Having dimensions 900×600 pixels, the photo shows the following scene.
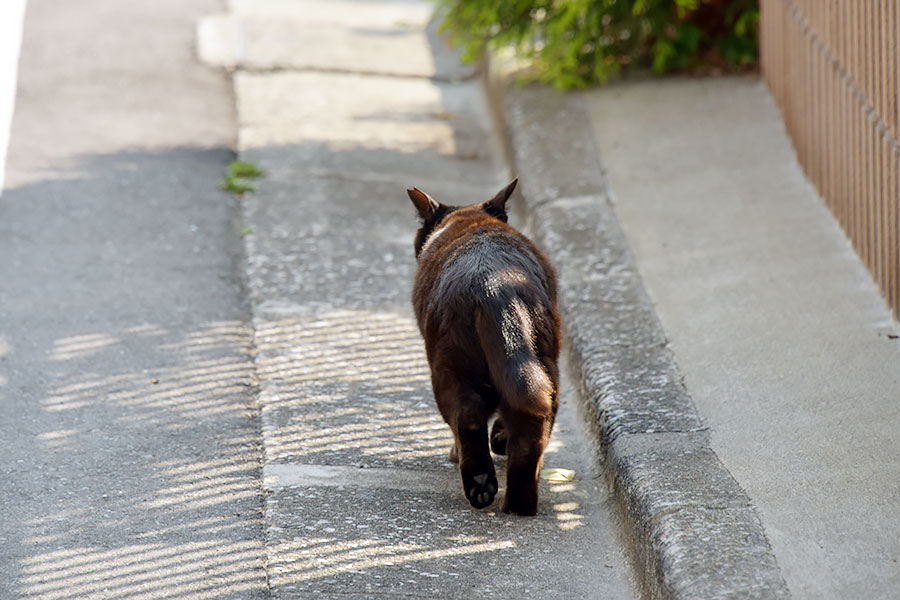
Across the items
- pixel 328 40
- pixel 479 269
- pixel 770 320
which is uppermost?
pixel 479 269

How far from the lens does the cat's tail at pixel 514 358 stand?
373 centimetres

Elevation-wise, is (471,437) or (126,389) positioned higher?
(471,437)

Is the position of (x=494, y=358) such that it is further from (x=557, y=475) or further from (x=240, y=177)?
(x=240, y=177)

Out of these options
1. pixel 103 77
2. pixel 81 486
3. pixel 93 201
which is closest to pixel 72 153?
pixel 93 201

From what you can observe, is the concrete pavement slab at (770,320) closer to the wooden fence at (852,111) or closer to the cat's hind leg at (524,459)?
the wooden fence at (852,111)

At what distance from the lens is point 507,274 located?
3979mm

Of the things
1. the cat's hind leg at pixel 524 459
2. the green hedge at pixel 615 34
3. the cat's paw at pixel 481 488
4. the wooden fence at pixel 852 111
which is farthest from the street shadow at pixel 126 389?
the wooden fence at pixel 852 111

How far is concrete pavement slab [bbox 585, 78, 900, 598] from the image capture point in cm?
359

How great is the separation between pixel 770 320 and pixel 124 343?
2.96 meters

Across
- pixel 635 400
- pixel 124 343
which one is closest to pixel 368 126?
pixel 124 343

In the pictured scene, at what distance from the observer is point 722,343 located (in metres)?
4.89

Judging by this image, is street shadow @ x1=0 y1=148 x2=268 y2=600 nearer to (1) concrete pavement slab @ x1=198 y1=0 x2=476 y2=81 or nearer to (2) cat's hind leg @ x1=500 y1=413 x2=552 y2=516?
(2) cat's hind leg @ x1=500 y1=413 x2=552 y2=516

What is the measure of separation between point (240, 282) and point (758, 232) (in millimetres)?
2720

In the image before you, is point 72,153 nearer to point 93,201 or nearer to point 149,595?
point 93,201
